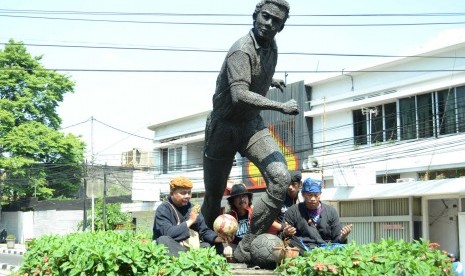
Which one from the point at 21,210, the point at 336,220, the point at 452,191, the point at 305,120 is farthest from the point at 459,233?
the point at 21,210

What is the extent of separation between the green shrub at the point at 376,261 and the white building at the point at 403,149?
15111mm

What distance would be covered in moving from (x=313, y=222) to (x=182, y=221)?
1436mm

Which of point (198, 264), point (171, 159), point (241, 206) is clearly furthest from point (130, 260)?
point (171, 159)

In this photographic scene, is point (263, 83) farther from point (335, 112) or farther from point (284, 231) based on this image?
point (335, 112)

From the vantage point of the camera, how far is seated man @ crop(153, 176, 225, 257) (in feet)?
21.4

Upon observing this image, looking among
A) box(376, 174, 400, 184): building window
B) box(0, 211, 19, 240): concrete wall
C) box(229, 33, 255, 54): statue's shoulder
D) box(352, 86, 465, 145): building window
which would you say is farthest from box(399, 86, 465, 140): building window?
box(0, 211, 19, 240): concrete wall

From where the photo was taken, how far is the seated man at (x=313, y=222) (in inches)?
273

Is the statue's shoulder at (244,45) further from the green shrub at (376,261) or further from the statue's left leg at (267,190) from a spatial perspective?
the green shrub at (376,261)

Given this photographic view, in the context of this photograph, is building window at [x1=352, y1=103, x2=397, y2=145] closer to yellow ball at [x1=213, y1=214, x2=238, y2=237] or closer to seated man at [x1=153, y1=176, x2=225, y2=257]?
seated man at [x1=153, y1=176, x2=225, y2=257]

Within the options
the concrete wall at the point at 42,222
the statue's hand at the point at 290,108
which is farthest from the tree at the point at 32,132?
the statue's hand at the point at 290,108

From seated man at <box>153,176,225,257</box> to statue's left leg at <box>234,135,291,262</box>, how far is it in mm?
346

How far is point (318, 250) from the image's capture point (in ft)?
17.3

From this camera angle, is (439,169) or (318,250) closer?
(318,250)

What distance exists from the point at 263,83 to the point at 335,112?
799 inches
